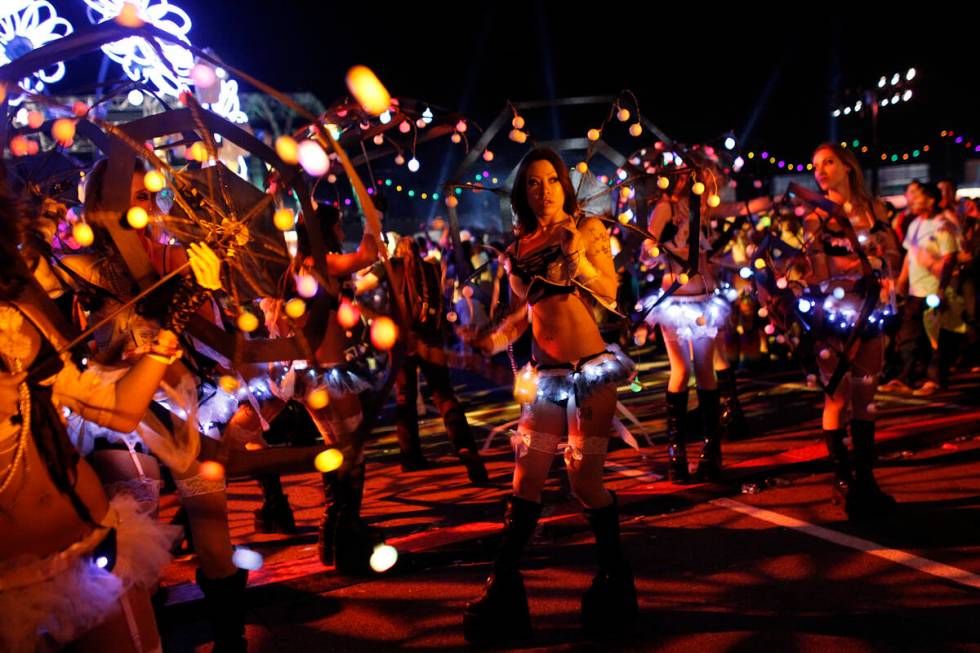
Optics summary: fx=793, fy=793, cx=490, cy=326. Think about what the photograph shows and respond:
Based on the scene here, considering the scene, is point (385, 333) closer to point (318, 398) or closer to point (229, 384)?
point (229, 384)

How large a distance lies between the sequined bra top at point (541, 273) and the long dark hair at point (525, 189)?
0.15 m

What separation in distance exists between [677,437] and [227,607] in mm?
3616

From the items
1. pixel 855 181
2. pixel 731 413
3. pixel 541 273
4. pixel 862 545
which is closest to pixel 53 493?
pixel 541 273

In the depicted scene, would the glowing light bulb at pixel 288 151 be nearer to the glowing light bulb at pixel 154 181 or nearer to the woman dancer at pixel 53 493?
the glowing light bulb at pixel 154 181

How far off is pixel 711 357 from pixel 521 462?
9.04ft

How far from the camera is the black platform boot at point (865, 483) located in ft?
16.0

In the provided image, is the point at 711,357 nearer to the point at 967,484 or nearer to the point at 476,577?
the point at 967,484

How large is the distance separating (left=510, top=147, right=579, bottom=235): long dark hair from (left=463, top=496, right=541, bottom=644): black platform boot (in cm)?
137

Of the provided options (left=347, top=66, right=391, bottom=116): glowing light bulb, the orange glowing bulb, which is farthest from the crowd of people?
(left=347, top=66, right=391, bottom=116): glowing light bulb

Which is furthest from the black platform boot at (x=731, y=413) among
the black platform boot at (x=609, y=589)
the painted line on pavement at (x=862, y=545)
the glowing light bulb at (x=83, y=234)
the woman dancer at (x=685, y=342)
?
the glowing light bulb at (x=83, y=234)

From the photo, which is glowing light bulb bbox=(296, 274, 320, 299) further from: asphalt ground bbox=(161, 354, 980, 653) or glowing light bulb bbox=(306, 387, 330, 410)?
asphalt ground bbox=(161, 354, 980, 653)

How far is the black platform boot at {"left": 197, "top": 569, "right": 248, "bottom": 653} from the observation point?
130 inches

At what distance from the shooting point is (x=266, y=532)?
5547mm

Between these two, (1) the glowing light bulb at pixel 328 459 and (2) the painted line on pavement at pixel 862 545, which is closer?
(1) the glowing light bulb at pixel 328 459
